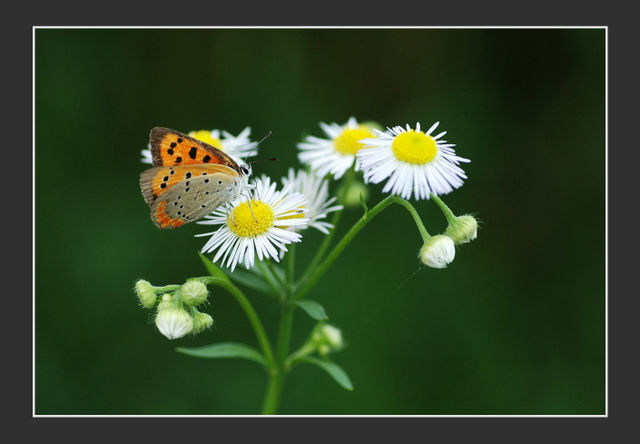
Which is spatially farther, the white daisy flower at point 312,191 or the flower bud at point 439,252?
the white daisy flower at point 312,191

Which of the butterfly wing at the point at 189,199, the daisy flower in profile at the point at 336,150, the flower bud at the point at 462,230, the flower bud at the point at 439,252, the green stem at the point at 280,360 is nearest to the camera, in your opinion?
the flower bud at the point at 439,252

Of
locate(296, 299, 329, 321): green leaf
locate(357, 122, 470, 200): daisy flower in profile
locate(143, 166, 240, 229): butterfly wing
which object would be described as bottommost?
locate(296, 299, 329, 321): green leaf

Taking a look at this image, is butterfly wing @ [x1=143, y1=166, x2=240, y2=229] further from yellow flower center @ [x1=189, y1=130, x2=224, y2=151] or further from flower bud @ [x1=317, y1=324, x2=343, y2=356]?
flower bud @ [x1=317, y1=324, x2=343, y2=356]

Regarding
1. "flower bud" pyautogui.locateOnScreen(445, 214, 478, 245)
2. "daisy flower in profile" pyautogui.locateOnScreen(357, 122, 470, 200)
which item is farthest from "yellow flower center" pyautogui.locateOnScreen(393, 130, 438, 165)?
"flower bud" pyautogui.locateOnScreen(445, 214, 478, 245)

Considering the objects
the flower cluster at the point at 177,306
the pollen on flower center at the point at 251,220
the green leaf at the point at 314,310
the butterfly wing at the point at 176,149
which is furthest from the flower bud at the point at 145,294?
the green leaf at the point at 314,310

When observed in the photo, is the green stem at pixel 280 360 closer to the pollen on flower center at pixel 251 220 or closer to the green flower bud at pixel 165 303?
the pollen on flower center at pixel 251 220

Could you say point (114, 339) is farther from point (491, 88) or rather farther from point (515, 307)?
point (491, 88)

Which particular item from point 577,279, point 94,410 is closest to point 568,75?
point 577,279
